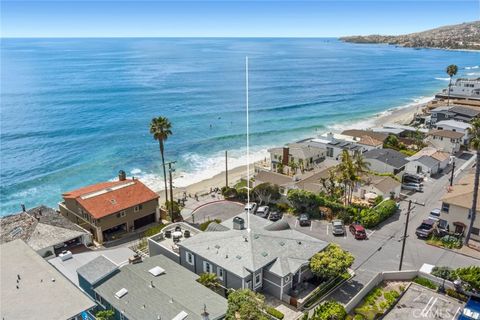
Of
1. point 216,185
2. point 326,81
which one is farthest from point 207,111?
point 326,81

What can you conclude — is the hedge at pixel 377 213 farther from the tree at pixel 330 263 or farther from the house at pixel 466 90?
the house at pixel 466 90

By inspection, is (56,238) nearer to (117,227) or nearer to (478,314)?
(117,227)

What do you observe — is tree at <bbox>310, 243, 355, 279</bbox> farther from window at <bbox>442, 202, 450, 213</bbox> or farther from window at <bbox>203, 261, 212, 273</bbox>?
window at <bbox>442, 202, 450, 213</bbox>

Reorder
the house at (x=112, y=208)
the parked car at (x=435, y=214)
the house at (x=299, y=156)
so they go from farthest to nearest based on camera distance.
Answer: the house at (x=299, y=156) → the house at (x=112, y=208) → the parked car at (x=435, y=214)

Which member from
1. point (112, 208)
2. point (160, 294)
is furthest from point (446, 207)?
point (112, 208)

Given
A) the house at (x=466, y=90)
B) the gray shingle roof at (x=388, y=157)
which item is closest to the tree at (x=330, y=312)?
the gray shingle roof at (x=388, y=157)
